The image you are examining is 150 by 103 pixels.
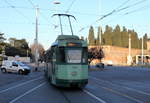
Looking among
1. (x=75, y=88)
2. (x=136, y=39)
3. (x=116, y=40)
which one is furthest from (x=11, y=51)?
(x=75, y=88)

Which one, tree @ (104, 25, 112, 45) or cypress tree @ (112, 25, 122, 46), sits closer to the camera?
tree @ (104, 25, 112, 45)

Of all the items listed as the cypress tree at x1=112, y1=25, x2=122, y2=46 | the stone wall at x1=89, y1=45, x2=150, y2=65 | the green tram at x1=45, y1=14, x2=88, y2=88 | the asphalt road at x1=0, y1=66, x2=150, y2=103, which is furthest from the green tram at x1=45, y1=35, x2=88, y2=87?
the cypress tree at x1=112, y1=25, x2=122, y2=46

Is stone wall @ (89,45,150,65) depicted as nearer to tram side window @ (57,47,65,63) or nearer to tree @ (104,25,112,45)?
tree @ (104,25,112,45)

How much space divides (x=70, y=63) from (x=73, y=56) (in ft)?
1.62

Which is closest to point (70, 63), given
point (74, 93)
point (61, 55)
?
point (61, 55)

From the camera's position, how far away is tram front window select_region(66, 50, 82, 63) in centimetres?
1950

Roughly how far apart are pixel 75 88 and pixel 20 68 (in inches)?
870

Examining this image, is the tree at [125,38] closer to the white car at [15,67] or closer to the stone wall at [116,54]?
the stone wall at [116,54]

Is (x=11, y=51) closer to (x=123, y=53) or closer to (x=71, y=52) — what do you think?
(x=123, y=53)

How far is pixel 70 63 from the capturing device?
19422 millimetres

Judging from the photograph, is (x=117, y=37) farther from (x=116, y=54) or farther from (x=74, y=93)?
(x=74, y=93)

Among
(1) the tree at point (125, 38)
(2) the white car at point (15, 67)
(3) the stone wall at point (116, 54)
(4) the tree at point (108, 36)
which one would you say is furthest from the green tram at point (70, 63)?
(1) the tree at point (125, 38)

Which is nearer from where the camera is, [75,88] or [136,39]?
[75,88]

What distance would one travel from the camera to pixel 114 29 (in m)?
148
